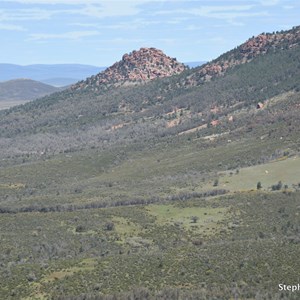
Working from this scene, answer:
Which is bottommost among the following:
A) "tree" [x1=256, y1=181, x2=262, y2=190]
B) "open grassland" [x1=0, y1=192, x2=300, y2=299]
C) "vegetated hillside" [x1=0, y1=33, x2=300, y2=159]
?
"open grassland" [x1=0, y1=192, x2=300, y2=299]

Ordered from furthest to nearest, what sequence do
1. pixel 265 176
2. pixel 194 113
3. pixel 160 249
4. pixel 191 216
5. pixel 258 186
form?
1. pixel 194 113
2. pixel 265 176
3. pixel 258 186
4. pixel 191 216
5. pixel 160 249

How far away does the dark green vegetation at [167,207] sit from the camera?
45.9 meters

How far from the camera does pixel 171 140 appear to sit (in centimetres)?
15338

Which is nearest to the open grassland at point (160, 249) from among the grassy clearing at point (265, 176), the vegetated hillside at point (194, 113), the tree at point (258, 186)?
the tree at point (258, 186)

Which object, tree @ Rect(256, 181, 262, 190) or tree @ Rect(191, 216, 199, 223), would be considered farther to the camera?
tree @ Rect(256, 181, 262, 190)

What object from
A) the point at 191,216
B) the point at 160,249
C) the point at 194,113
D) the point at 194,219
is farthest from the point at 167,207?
the point at 194,113

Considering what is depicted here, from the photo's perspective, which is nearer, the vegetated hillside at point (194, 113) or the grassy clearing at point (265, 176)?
the grassy clearing at point (265, 176)

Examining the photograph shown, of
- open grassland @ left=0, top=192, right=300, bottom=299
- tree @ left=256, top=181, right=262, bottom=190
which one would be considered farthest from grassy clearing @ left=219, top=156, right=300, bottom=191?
open grassland @ left=0, top=192, right=300, bottom=299

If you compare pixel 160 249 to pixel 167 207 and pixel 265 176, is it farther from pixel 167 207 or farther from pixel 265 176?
pixel 265 176

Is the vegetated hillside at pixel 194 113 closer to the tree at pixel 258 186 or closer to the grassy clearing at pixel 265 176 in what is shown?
the grassy clearing at pixel 265 176

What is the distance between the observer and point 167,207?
79.1m

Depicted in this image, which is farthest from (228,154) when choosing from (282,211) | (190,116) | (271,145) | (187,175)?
(190,116)

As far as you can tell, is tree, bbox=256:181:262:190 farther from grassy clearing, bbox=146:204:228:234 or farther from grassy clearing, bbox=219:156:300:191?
grassy clearing, bbox=146:204:228:234

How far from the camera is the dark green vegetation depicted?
151ft
